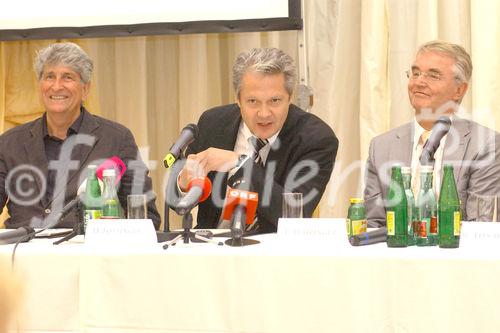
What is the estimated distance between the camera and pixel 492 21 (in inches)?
149

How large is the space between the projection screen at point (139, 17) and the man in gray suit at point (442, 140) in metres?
0.99

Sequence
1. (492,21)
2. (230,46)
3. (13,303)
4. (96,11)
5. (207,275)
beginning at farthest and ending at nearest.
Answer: (230,46) → (96,11) → (492,21) → (207,275) → (13,303)

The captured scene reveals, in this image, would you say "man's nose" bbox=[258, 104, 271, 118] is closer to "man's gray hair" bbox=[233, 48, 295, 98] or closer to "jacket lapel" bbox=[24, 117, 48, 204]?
"man's gray hair" bbox=[233, 48, 295, 98]

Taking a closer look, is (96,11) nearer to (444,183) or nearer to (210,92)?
(210,92)

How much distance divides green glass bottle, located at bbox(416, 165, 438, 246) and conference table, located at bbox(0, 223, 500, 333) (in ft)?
0.25

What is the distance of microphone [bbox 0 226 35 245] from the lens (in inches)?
92.9

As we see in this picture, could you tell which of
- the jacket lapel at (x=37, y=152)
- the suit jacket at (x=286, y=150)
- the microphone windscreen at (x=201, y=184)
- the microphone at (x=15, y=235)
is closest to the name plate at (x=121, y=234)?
the microphone windscreen at (x=201, y=184)

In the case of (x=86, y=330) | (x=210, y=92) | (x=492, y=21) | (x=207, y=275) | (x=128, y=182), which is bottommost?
(x=86, y=330)

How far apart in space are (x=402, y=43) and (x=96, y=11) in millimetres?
1629

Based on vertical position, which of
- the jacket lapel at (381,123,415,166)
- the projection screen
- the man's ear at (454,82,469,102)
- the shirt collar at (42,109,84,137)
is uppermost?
the projection screen

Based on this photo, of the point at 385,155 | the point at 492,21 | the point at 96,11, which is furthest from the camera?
the point at 96,11

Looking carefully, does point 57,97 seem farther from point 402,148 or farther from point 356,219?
point 356,219

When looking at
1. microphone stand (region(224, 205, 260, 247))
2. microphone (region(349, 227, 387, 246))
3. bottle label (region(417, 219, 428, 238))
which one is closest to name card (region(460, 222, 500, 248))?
bottle label (region(417, 219, 428, 238))

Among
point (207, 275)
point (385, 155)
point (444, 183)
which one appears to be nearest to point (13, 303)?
point (207, 275)
